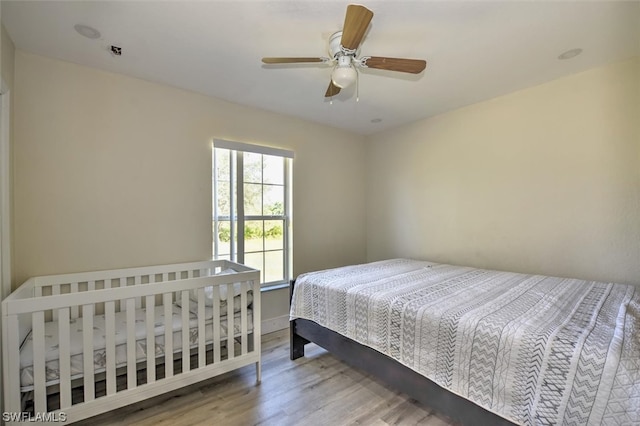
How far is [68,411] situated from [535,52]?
3.76m

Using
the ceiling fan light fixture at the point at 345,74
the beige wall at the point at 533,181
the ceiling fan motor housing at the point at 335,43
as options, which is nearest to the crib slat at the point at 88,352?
the ceiling fan light fixture at the point at 345,74

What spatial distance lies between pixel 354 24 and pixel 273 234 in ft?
7.98

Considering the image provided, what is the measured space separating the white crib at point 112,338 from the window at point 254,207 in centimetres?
59

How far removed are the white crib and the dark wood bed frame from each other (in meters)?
0.44

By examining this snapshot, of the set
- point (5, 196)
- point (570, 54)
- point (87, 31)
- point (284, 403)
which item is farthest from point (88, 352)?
point (570, 54)

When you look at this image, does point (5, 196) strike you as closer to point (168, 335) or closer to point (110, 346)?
point (110, 346)

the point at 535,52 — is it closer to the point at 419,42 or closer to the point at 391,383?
the point at 419,42

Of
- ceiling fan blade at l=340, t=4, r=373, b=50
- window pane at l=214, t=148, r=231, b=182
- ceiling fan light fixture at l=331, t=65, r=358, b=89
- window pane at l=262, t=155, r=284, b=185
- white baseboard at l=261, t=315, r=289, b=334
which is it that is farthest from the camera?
window pane at l=262, t=155, r=284, b=185

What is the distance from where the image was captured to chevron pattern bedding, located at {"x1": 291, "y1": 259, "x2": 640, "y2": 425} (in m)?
1.17

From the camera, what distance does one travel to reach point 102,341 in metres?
1.86

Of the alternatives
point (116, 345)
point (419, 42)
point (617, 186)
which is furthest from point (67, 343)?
point (617, 186)

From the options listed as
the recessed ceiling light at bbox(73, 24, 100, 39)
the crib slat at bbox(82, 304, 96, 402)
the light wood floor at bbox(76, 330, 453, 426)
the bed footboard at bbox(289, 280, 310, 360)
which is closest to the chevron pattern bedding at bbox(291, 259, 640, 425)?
the bed footboard at bbox(289, 280, 310, 360)

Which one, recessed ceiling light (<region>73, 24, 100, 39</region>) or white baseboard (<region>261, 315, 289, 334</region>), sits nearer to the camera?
recessed ceiling light (<region>73, 24, 100, 39</region>)

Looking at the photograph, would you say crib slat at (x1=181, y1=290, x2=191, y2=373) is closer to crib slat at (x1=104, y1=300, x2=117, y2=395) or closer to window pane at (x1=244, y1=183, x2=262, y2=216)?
crib slat at (x1=104, y1=300, x2=117, y2=395)
